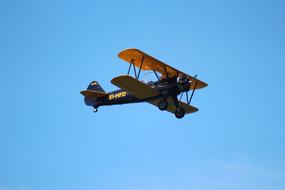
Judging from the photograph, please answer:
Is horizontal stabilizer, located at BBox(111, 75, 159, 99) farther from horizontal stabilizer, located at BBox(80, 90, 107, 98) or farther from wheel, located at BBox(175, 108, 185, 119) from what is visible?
horizontal stabilizer, located at BBox(80, 90, 107, 98)

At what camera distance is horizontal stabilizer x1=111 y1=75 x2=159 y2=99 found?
2658 centimetres

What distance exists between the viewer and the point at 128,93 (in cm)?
2933

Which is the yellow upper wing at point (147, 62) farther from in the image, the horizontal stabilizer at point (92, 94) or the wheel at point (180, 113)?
the horizontal stabilizer at point (92, 94)

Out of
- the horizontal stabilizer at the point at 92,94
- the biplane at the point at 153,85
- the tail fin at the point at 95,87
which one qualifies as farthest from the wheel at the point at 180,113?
the tail fin at the point at 95,87

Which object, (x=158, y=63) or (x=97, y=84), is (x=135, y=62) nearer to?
(x=158, y=63)

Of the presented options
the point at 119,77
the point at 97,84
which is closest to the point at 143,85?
the point at 119,77

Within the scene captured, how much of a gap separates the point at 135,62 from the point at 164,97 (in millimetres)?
2312

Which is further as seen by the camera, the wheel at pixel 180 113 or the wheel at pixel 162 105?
the wheel at pixel 180 113

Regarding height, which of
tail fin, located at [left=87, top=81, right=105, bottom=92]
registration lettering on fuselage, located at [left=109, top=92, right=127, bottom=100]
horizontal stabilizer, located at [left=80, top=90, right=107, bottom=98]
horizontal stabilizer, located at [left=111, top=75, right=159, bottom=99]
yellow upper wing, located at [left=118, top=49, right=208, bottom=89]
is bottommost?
horizontal stabilizer, located at [left=111, top=75, right=159, bottom=99]

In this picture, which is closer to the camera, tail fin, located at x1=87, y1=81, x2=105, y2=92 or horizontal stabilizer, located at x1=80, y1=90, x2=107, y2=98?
horizontal stabilizer, located at x1=80, y1=90, x2=107, y2=98

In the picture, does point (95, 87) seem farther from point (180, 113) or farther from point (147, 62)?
point (180, 113)

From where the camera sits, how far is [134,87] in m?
27.4

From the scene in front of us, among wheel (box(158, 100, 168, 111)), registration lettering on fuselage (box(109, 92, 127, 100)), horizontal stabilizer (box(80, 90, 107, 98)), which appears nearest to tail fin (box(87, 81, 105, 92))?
horizontal stabilizer (box(80, 90, 107, 98))

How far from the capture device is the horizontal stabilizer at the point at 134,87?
1046 inches
